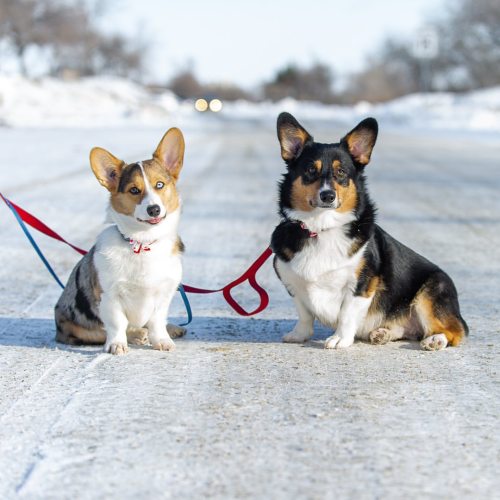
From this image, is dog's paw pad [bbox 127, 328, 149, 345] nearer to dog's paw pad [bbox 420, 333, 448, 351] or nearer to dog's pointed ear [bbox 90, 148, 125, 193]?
dog's pointed ear [bbox 90, 148, 125, 193]

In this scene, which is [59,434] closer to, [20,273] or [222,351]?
[222,351]

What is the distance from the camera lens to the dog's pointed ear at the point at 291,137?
14.1ft

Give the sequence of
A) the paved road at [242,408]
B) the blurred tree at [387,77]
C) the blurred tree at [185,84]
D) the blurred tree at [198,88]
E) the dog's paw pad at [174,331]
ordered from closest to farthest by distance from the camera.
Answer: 1. the paved road at [242,408]
2. the dog's paw pad at [174,331]
3. the blurred tree at [387,77]
4. the blurred tree at [185,84]
5. the blurred tree at [198,88]

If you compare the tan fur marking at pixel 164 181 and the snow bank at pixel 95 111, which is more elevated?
the tan fur marking at pixel 164 181

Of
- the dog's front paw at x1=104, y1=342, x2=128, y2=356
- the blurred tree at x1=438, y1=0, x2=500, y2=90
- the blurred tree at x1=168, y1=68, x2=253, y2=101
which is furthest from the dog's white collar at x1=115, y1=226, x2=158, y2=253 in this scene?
the blurred tree at x1=168, y1=68, x2=253, y2=101

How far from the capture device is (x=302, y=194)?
4.25m

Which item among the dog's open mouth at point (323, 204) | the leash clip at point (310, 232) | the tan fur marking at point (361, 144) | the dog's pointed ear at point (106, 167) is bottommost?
the leash clip at point (310, 232)

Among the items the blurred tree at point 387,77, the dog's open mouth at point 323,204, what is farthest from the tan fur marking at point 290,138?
the blurred tree at point 387,77

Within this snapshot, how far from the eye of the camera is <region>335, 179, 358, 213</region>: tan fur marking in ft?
13.8

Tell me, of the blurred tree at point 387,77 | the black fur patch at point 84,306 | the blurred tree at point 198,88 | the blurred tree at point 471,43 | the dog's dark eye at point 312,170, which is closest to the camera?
the dog's dark eye at point 312,170

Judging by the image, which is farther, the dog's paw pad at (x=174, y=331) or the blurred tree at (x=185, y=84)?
the blurred tree at (x=185, y=84)

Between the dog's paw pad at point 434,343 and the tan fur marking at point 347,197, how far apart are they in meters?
0.77

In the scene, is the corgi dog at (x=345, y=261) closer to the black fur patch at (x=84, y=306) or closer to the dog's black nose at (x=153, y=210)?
the dog's black nose at (x=153, y=210)

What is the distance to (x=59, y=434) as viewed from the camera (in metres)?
3.14
